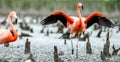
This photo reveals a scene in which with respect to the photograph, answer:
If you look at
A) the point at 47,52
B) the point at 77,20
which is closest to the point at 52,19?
the point at 77,20

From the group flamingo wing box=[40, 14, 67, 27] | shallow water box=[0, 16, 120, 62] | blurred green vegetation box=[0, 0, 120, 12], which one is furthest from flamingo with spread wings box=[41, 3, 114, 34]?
blurred green vegetation box=[0, 0, 120, 12]

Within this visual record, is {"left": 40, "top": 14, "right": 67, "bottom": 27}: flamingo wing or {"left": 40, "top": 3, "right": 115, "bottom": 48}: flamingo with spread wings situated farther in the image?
{"left": 40, "top": 14, "right": 67, "bottom": 27}: flamingo wing

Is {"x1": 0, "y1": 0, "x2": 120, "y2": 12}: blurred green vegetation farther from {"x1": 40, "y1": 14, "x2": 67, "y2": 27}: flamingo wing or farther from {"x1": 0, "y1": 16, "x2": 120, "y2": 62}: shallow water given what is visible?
{"x1": 40, "y1": 14, "x2": 67, "y2": 27}: flamingo wing

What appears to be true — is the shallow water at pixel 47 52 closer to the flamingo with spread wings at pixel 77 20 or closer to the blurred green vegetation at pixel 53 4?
the flamingo with spread wings at pixel 77 20

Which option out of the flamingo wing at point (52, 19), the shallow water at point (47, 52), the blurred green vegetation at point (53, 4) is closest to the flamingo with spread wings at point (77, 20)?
the flamingo wing at point (52, 19)

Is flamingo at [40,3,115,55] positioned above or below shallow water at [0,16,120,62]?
above

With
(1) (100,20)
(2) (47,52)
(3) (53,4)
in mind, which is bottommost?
(2) (47,52)

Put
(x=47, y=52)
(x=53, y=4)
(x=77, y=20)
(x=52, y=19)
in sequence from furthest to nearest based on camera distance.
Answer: (x=53, y=4)
(x=52, y=19)
(x=77, y=20)
(x=47, y=52)

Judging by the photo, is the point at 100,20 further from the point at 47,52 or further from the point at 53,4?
the point at 53,4

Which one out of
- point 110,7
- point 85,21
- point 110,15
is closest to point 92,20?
→ point 85,21

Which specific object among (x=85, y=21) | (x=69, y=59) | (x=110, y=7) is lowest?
(x=69, y=59)

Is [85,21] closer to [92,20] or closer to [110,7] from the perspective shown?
[92,20]

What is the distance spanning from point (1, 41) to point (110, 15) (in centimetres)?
1546

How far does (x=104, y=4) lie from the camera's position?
26.5 m
